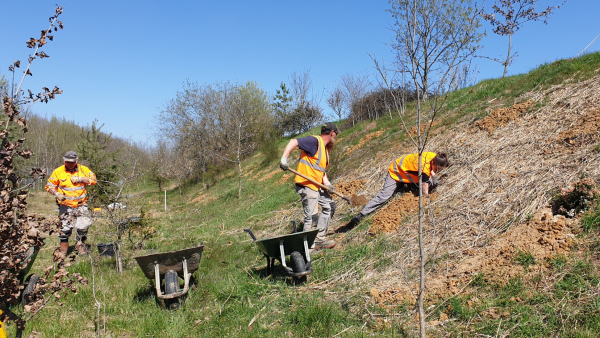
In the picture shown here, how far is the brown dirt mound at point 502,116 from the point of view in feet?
25.6

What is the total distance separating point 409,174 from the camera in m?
6.46

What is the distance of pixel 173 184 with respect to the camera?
32.2m

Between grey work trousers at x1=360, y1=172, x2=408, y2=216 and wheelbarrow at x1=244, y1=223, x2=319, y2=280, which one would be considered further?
grey work trousers at x1=360, y1=172, x2=408, y2=216

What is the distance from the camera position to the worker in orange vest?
617 cm

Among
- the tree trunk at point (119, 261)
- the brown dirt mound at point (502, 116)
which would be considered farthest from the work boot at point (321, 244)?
the brown dirt mound at point (502, 116)

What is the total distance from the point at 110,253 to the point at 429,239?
20.3 ft

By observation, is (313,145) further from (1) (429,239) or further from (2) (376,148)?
(2) (376,148)

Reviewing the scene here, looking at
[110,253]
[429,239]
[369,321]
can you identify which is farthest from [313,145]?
[110,253]

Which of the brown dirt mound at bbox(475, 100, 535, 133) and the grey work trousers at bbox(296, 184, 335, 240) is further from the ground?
the brown dirt mound at bbox(475, 100, 535, 133)

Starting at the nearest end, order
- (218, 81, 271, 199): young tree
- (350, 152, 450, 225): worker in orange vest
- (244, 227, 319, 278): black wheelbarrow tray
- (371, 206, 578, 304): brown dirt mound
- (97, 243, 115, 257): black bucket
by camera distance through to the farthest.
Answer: (371, 206, 578, 304): brown dirt mound < (244, 227, 319, 278): black wheelbarrow tray < (350, 152, 450, 225): worker in orange vest < (97, 243, 115, 257): black bucket < (218, 81, 271, 199): young tree

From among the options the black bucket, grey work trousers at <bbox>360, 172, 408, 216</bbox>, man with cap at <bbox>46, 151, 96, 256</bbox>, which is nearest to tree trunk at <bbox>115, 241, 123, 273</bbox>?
man with cap at <bbox>46, 151, 96, 256</bbox>

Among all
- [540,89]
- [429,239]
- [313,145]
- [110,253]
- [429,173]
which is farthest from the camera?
[540,89]

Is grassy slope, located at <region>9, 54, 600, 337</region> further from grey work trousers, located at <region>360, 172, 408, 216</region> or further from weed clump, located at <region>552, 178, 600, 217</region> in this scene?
weed clump, located at <region>552, 178, 600, 217</region>

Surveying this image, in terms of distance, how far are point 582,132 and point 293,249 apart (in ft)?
16.2
